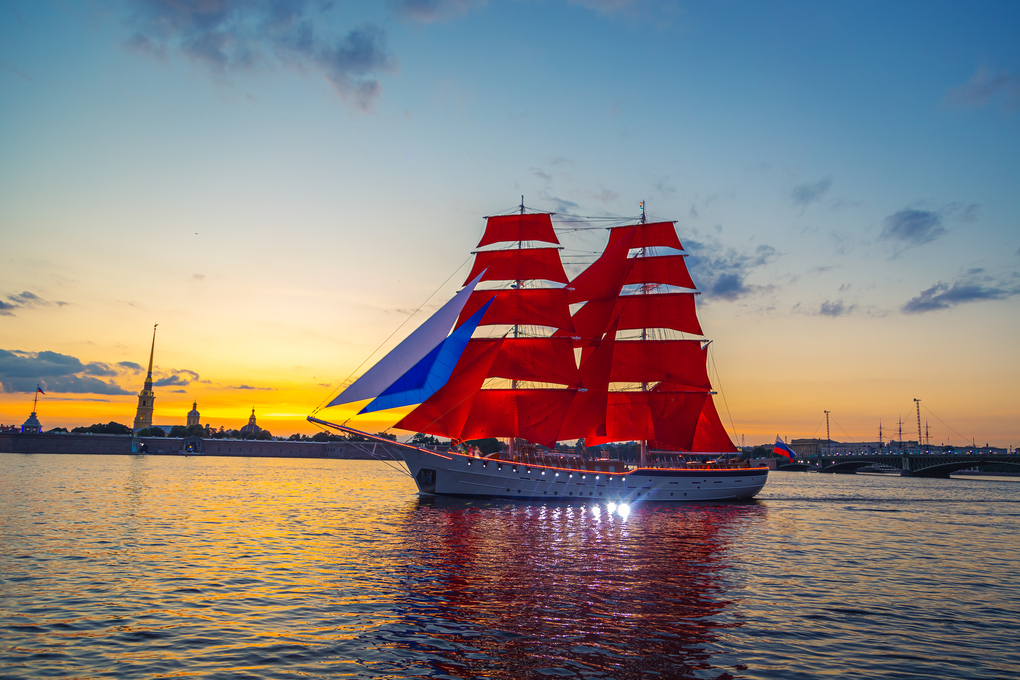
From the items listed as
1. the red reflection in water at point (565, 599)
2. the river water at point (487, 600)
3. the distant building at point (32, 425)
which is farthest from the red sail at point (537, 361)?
the distant building at point (32, 425)

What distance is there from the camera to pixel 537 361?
6034 cm

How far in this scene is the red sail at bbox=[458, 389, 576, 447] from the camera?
57.4m

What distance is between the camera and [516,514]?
4409 cm

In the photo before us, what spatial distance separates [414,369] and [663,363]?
30459 mm

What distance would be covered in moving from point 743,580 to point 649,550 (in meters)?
6.86

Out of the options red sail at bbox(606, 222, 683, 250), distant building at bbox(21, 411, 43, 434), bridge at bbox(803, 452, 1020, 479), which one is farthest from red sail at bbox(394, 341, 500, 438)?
distant building at bbox(21, 411, 43, 434)

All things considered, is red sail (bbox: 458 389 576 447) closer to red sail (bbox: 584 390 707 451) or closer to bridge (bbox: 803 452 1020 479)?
red sail (bbox: 584 390 707 451)

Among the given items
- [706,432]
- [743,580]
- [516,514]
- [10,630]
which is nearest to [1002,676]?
[743,580]

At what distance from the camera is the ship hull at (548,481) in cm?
5269

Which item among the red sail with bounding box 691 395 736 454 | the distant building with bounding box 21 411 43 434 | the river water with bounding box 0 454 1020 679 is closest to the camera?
the river water with bounding box 0 454 1020 679

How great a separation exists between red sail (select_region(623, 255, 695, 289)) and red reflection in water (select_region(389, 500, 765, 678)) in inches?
1363

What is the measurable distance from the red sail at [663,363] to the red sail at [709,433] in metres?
2.74

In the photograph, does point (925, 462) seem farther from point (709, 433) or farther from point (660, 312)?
point (660, 312)

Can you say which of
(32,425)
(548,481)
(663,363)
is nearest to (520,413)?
(548,481)
